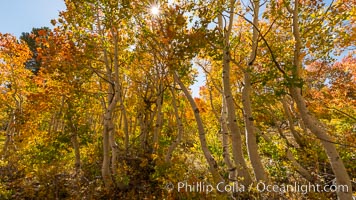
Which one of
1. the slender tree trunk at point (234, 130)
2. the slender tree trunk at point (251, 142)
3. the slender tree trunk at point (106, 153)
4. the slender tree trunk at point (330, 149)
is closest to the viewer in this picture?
the slender tree trunk at point (330, 149)

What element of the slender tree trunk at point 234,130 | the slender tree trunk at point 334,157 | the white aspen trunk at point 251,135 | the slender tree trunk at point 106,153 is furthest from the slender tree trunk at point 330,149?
the slender tree trunk at point 106,153

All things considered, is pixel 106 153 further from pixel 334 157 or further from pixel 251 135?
pixel 334 157

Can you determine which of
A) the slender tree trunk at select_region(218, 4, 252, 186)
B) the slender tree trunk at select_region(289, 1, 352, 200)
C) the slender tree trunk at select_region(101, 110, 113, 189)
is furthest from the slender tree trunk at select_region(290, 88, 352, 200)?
the slender tree trunk at select_region(101, 110, 113, 189)

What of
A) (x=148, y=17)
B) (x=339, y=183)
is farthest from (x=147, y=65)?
(x=339, y=183)

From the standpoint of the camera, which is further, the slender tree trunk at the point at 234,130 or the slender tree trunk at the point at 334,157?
the slender tree trunk at the point at 234,130

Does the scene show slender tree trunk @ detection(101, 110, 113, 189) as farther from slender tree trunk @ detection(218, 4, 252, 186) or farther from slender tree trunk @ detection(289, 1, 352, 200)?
slender tree trunk @ detection(289, 1, 352, 200)

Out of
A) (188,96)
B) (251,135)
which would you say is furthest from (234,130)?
(188,96)

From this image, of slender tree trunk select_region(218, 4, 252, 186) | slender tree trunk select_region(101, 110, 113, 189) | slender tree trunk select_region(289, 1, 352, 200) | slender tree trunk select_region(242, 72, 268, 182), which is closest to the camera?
slender tree trunk select_region(289, 1, 352, 200)

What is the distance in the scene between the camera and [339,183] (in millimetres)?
4203

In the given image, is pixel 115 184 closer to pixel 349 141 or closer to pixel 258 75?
pixel 258 75

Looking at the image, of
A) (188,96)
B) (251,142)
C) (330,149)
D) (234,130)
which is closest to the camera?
(330,149)

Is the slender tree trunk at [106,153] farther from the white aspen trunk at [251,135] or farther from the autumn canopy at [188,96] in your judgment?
the white aspen trunk at [251,135]

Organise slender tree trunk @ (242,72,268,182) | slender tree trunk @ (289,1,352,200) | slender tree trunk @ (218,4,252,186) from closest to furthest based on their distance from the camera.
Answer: slender tree trunk @ (289,1,352,200) < slender tree trunk @ (242,72,268,182) < slender tree trunk @ (218,4,252,186)

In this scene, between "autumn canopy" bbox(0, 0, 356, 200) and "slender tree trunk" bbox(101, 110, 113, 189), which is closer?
"autumn canopy" bbox(0, 0, 356, 200)
